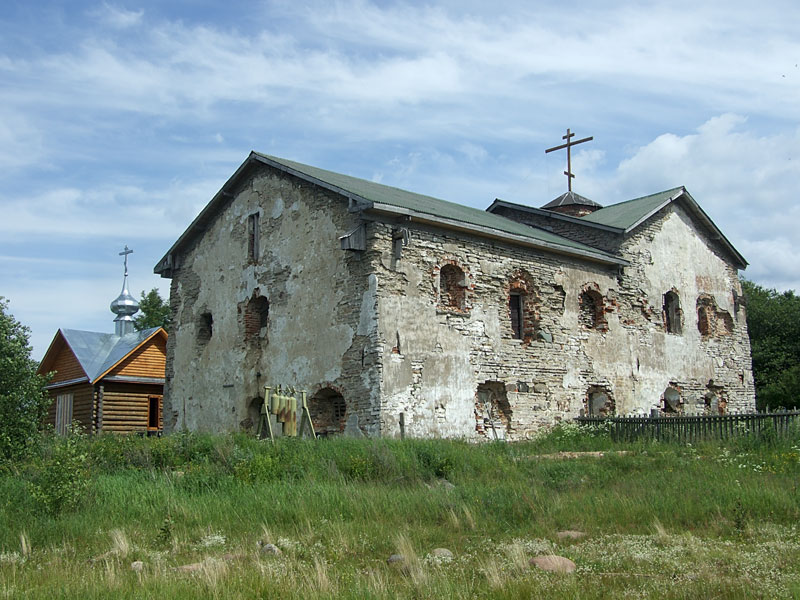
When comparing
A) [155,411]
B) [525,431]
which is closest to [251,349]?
[525,431]

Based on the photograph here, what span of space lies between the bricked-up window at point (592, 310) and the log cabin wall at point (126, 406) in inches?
555

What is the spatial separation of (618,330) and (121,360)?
601 inches

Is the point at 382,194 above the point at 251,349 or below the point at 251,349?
above

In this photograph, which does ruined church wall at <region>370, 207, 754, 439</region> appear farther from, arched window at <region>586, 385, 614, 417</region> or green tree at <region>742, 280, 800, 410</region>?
green tree at <region>742, 280, 800, 410</region>

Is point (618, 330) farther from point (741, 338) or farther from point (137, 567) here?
point (137, 567)

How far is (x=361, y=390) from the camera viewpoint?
16531 mm

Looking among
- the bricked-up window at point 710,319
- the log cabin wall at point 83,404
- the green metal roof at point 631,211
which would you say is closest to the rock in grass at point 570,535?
the green metal roof at point 631,211

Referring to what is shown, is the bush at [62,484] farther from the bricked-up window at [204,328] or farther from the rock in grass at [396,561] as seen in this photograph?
the bricked-up window at [204,328]

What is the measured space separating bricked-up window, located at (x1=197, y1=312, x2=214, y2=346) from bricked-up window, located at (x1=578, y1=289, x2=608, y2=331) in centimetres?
970

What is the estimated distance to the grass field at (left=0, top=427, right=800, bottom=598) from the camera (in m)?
7.07

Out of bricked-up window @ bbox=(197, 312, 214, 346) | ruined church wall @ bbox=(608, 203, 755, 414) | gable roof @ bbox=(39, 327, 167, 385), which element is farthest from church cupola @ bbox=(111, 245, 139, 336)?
ruined church wall @ bbox=(608, 203, 755, 414)

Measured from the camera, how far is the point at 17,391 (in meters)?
15.2

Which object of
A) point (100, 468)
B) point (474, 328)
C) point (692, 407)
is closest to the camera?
point (100, 468)

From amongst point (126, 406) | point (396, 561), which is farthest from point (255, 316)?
point (396, 561)
